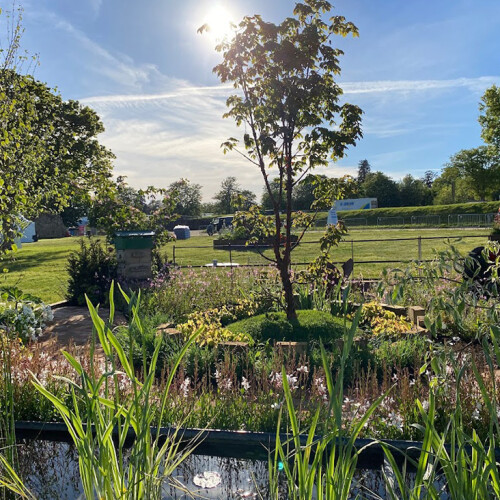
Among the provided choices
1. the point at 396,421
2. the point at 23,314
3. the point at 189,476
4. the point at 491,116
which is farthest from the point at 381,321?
the point at 491,116

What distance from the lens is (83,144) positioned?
25828 millimetres

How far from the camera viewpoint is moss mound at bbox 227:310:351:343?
5551mm

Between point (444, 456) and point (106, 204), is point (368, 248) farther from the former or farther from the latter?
point (444, 456)

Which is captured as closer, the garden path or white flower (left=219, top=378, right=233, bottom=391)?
white flower (left=219, top=378, right=233, bottom=391)

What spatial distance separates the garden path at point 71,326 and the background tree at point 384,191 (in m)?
69.6

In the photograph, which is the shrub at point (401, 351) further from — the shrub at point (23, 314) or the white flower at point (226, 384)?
the shrub at point (23, 314)

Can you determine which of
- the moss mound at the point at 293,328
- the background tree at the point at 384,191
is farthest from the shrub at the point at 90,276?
the background tree at the point at 384,191

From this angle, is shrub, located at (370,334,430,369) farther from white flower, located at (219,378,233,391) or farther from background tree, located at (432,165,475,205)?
background tree, located at (432,165,475,205)

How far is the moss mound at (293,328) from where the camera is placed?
555 cm

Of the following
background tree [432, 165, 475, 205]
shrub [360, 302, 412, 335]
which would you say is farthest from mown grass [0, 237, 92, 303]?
background tree [432, 165, 475, 205]

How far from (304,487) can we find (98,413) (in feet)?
2.76

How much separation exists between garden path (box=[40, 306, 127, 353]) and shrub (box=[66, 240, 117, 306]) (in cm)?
32

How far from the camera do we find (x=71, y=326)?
7449mm

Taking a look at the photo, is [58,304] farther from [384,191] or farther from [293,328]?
[384,191]
